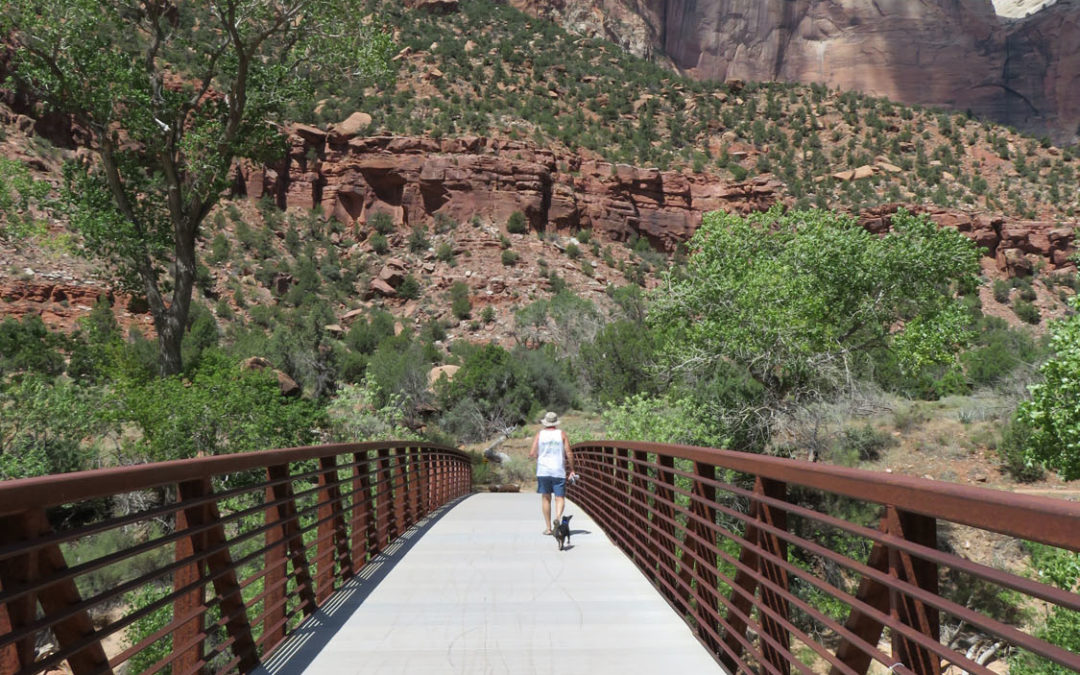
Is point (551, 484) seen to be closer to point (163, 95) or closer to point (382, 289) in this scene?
point (163, 95)

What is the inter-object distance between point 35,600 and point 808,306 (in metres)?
17.1

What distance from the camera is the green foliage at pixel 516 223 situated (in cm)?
6012

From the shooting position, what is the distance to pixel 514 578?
654 cm

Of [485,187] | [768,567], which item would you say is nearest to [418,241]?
[485,187]

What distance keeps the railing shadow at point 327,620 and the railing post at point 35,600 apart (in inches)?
58.4

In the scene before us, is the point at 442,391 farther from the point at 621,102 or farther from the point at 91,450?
the point at 621,102

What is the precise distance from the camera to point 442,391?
3644cm

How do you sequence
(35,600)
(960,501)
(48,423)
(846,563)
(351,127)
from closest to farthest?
A: (960,501), (35,600), (846,563), (48,423), (351,127)

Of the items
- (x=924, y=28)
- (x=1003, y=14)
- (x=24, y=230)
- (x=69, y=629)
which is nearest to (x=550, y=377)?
(x=24, y=230)

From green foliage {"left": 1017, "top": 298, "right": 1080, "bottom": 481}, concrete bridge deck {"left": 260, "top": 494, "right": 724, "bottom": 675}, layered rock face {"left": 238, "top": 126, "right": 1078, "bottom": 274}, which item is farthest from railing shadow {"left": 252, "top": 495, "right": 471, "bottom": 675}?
layered rock face {"left": 238, "top": 126, "right": 1078, "bottom": 274}

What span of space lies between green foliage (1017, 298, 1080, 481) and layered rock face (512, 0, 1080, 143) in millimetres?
89270

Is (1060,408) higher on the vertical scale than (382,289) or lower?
lower

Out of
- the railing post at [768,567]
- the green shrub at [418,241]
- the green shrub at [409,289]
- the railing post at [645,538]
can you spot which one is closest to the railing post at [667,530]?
the railing post at [645,538]

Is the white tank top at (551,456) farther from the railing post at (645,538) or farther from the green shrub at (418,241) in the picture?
the green shrub at (418,241)
